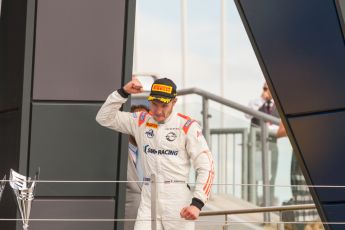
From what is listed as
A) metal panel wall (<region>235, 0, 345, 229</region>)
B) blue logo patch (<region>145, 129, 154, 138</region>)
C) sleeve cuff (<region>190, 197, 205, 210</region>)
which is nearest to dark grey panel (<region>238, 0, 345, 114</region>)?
metal panel wall (<region>235, 0, 345, 229</region>)

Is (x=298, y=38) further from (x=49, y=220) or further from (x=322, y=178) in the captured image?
(x=49, y=220)

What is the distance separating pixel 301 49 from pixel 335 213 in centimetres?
123

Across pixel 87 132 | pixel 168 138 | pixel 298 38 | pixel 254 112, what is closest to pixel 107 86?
pixel 87 132

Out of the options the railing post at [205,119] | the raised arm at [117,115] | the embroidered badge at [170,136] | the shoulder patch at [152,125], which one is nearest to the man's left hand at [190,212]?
the embroidered badge at [170,136]

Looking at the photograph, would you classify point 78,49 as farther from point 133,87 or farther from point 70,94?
point 133,87

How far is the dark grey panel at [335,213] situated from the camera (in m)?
6.50

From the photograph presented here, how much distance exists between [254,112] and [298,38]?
3.49 m

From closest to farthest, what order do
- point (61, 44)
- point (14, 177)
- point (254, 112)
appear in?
point (14, 177) → point (61, 44) → point (254, 112)

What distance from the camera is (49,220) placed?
587cm

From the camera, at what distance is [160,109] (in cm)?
569

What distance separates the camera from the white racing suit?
5.62 m

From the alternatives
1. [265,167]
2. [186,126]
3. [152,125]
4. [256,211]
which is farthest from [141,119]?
[265,167]

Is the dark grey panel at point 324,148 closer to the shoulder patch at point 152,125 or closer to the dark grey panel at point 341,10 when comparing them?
the dark grey panel at point 341,10

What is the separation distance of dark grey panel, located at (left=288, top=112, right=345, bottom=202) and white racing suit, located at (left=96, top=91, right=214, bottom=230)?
1.10m
